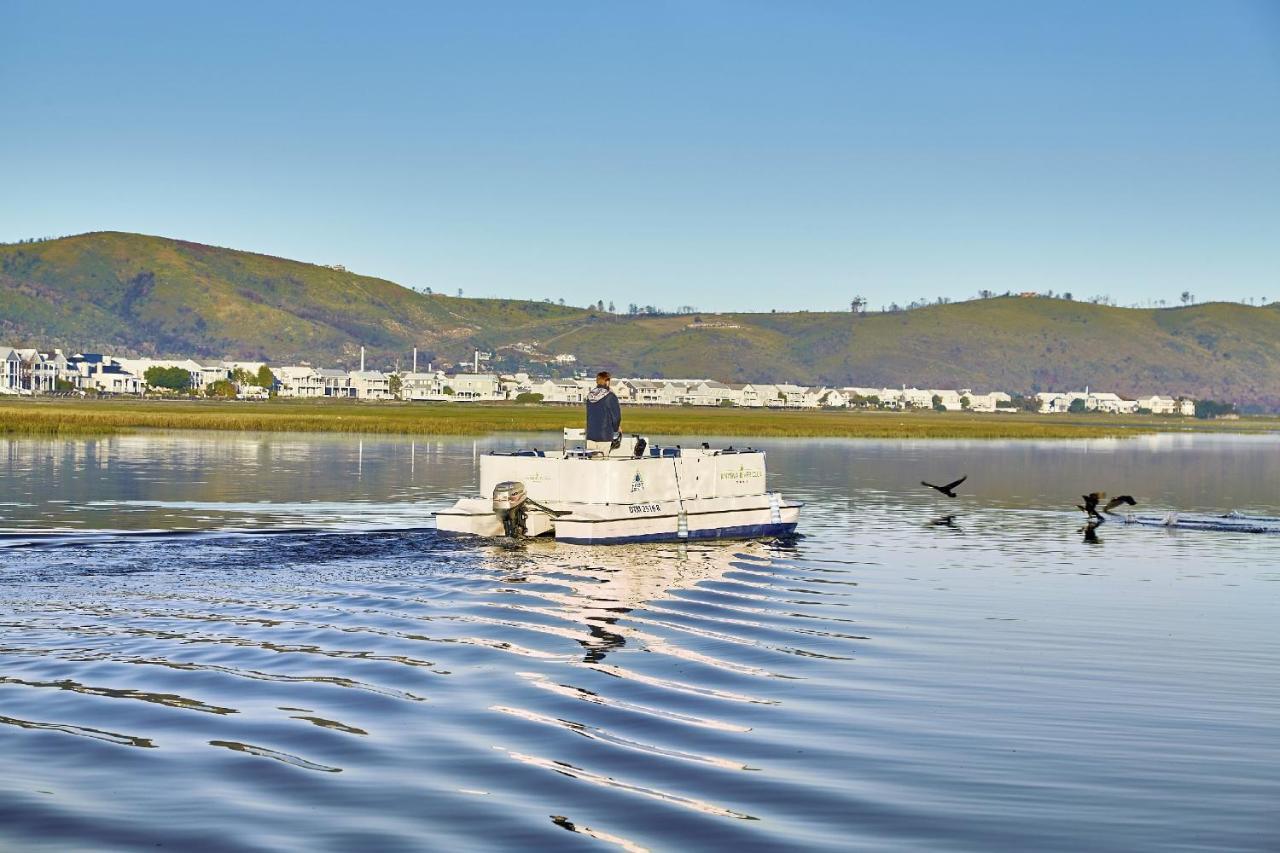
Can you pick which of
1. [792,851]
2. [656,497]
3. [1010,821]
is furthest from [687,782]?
[656,497]

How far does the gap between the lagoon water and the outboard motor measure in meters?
0.57

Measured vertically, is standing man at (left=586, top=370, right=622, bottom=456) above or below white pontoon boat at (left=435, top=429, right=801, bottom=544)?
above

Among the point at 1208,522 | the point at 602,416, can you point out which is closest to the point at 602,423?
the point at 602,416

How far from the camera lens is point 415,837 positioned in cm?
1098

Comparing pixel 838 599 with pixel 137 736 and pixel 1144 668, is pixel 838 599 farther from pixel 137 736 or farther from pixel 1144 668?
pixel 137 736

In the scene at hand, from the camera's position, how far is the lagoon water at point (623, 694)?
11.6 metres

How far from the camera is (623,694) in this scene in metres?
16.5

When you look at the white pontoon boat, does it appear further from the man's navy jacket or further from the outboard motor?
the man's navy jacket

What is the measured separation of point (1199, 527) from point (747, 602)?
25.2m

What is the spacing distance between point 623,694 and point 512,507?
15073 millimetres

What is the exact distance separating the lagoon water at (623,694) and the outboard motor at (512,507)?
22.4 inches

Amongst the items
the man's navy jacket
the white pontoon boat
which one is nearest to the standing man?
the man's navy jacket

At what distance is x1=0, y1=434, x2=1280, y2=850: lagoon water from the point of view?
11.6 m

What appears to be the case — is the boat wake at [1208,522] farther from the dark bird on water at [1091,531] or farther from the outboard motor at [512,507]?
the outboard motor at [512,507]
